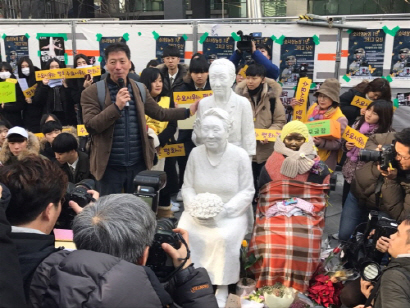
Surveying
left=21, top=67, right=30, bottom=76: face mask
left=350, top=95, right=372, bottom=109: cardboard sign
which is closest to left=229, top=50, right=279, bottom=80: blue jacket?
left=350, top=95, right=372, bottom=109: cardboard sign

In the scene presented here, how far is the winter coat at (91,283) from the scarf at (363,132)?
3.44 metres

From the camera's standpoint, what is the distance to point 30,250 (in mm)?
1626

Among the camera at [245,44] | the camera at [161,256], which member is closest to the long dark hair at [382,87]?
the camera at [245,44]

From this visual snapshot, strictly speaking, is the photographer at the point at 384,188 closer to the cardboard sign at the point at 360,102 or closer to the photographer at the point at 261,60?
the cardboard sign at the point at 360,102

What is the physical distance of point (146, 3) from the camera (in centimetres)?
2114

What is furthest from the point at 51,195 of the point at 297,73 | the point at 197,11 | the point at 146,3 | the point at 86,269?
the point at 146,3

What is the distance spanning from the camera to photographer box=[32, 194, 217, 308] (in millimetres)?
1343

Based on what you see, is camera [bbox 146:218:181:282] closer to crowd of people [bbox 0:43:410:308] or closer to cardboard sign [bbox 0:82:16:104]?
crowd of people [bbox 0:43:410:308]

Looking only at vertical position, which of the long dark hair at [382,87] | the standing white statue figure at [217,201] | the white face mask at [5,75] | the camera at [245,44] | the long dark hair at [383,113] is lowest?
the standing white statue figure at [217,201]

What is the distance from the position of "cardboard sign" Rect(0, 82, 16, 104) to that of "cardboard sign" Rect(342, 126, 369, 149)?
4.45 metres

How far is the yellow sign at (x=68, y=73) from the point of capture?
5863mm

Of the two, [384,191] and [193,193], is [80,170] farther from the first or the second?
[384,191]

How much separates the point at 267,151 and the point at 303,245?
1.67m

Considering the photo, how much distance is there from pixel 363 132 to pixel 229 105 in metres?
1.55
